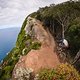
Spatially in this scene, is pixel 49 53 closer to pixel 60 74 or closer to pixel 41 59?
pixel 41 59

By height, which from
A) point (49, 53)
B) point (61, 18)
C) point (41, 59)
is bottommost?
point (49, 53)

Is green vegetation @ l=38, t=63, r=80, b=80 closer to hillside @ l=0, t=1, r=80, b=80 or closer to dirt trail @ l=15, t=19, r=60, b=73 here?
hillside @ l=0, t=1, r=80, b=80

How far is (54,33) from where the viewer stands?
71812mm

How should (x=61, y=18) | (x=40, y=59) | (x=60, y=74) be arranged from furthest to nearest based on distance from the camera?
(x=61, y=18) < (x=40, y=59) < (x=60, y=74)

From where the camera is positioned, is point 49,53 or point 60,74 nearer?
point 60,74

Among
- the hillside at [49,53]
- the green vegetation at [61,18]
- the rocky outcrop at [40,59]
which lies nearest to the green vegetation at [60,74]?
the hillside at [49,53]

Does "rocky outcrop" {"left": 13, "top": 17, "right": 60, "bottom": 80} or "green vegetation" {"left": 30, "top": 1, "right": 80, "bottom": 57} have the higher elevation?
"green vegetation" {"left": 30, "top": 1, "right": 80, "bottom": 57}

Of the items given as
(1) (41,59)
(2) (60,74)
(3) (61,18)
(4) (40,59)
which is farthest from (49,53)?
(3) (61,18)

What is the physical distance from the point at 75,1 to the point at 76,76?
52.9m

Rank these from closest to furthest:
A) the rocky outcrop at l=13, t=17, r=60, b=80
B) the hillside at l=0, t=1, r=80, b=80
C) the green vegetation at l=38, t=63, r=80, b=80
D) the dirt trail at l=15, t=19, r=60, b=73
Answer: the green vegetation at l=38, t=63, r=80, b=80, the hillside at l=0, t=1, r=80, b=80, the rocky outcrop at l=13, t=17, r=60, b=80, the dirt trail at l=15, t=19, r=60, b=73

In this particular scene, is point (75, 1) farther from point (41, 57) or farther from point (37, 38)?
point (41, 57)

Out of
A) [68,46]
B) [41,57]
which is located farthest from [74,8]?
[41,57]

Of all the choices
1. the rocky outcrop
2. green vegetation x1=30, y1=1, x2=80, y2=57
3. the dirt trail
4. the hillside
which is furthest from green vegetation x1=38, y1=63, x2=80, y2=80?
green vegetation x1=30, y1=1, x2=80, y2=57

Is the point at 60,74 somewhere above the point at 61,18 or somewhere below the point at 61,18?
below
